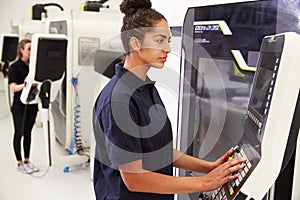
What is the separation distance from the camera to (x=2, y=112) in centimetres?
668

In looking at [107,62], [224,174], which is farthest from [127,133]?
[107,62]

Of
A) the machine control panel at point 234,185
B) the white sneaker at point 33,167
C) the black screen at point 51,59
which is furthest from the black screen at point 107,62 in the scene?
the machine control panel at point 234,185

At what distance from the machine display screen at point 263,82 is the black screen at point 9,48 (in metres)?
5.49

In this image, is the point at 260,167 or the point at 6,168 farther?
the point at 6,168

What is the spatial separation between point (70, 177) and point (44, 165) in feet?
1.78

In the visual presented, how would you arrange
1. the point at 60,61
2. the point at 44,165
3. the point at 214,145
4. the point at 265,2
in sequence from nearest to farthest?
the point at 265,2 < the point at 214,145 < the point at 60,61 < the point at 44,165

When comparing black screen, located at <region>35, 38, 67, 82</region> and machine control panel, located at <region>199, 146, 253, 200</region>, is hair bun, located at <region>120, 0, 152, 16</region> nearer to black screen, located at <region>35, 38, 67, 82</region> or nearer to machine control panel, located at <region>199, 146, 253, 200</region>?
Answer: machine control panel, located at <region>199, 146, 253, 200</region>

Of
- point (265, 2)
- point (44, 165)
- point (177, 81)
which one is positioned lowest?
point (44, 165)

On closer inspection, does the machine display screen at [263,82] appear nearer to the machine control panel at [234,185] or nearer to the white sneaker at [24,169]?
the machine control panel at [234,185]

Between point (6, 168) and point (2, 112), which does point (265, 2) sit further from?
point (2, 112)

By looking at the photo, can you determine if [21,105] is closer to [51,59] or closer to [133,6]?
[51,59]

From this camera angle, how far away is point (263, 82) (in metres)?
0.91

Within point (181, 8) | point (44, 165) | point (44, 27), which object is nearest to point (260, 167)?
point (181, 8)

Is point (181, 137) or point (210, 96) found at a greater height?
point (210, 96)
